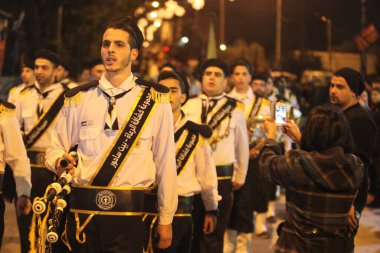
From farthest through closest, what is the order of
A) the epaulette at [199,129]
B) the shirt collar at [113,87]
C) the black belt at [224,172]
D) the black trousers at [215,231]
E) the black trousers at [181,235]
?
the black belt at [224,172]
the black trousers at [215,231]
the epaulette at [199,129]
the black trousers at [181,235]
the shirt collar at [113,87]

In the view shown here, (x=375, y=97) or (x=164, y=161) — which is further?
(x=375, y=97)

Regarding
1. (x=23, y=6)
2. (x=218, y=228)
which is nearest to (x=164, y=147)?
(x=218, y=228)

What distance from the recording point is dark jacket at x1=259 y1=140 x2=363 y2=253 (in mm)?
4738

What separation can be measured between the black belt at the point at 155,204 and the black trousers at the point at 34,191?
6.17 feet

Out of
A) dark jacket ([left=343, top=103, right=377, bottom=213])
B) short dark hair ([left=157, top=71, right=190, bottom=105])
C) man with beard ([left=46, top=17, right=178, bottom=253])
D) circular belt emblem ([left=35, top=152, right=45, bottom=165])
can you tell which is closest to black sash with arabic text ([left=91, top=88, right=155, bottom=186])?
man with beard ([left=46, top=17, right=178, bottom=253])

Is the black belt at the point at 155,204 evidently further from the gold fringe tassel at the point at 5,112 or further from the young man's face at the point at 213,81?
the young man's face at the point at 213,81

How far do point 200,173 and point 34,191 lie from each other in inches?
82.7

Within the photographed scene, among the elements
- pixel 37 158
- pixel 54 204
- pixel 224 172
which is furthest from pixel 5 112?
pixel 224 172

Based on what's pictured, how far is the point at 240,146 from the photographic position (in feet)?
28.6

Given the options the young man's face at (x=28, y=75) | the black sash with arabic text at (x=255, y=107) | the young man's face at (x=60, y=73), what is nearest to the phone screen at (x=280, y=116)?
the young man's face at (x=60, y=73)

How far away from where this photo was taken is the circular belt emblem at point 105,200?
4715 mm

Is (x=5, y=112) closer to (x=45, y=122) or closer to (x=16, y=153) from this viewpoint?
(x=16, y=153)

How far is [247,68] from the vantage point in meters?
10.6

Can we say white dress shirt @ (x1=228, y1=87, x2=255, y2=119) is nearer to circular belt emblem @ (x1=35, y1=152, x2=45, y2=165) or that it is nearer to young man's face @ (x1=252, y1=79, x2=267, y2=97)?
young man's face @ (x1=252, y1=79, x2=267, y2=97)
